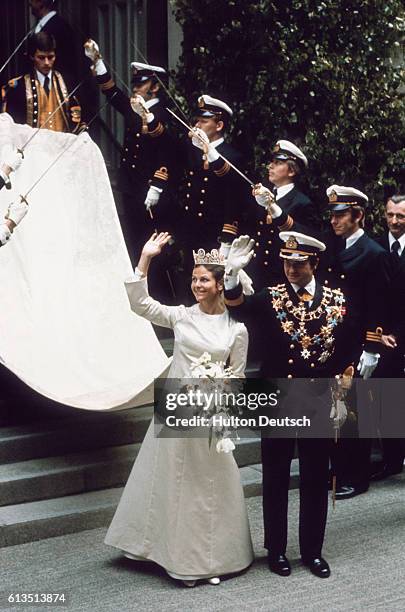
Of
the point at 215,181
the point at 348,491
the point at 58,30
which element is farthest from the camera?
the point at 58,30

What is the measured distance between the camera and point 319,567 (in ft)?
20.5

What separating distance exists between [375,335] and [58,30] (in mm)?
3280

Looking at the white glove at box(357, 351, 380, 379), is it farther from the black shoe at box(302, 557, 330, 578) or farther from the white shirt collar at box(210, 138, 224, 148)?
the white shirt collar at box(210, 138, 224, 148)

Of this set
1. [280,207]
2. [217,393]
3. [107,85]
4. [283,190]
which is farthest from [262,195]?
[107,85]

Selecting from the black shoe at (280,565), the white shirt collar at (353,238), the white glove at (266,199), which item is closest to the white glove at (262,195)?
the white glove at (266,199)

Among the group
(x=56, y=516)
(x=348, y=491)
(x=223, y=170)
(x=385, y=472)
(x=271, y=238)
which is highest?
(x=223, y=170)

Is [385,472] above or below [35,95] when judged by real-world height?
below

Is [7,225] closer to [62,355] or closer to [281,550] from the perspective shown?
[62,355]

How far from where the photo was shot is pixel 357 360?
23.4 feet

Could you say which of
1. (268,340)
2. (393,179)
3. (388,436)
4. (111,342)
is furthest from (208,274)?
(393,179)

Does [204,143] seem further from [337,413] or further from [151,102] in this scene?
[337,413]

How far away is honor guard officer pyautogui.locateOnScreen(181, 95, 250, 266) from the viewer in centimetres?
783

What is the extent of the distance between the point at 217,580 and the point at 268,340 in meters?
1.27

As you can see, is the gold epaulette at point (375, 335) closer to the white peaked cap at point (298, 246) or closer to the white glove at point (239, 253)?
the white peaked cap at point (298, 246)
